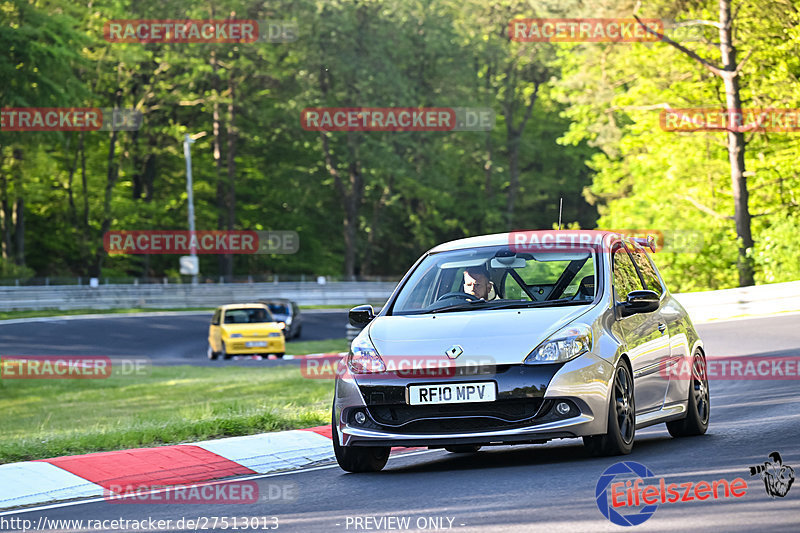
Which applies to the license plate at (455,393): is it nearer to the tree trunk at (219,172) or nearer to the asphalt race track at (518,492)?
the asphalt race track at (518,492)

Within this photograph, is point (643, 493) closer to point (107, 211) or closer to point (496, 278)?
point (496, 278)

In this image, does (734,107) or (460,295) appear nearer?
(460,295)

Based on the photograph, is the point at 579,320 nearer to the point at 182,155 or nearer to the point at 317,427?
the point at 317,427

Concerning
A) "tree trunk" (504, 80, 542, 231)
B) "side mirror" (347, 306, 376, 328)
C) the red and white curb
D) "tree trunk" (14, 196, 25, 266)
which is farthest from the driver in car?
"tree trunk" (504, 80, 542, 231)

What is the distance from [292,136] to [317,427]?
2495 inches

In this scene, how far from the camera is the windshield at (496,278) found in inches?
378

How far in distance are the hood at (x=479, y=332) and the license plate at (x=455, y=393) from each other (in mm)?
202

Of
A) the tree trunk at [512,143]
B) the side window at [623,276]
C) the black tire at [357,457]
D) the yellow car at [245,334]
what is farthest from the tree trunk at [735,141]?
the tree trunk at [512,143]

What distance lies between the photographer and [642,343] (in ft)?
31.4

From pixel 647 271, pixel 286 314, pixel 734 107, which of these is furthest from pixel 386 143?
pixel 647 271

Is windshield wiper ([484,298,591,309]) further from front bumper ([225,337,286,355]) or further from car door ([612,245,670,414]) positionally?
front bumper ([225,337,286,355])

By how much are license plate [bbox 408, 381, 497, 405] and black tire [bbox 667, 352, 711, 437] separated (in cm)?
257

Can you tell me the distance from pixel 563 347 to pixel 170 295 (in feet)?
158

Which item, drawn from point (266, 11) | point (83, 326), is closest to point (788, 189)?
point (83, 326)
